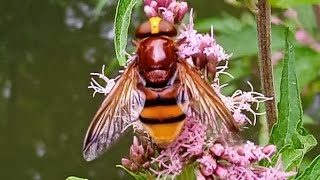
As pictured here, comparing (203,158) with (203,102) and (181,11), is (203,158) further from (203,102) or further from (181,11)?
(181,11)

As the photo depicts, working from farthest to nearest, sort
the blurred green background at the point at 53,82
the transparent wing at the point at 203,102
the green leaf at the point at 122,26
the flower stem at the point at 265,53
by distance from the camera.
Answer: the blurred green background at the point at 53,82 → the flower stem at the point at 265,53 → the green leaf at the point at 122,26 → the transparent wing at the point at 203,102

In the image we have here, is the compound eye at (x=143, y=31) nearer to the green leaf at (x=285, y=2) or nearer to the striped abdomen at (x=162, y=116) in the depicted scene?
the striped abdomen at (x=162, y=116)

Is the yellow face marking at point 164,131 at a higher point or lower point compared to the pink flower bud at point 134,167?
higher

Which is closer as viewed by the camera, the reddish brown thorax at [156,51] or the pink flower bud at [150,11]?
the reddish brown thorax at [156,51]

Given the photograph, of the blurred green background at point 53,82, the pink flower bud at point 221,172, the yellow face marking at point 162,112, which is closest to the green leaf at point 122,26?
the yellow face marking at point 162,112

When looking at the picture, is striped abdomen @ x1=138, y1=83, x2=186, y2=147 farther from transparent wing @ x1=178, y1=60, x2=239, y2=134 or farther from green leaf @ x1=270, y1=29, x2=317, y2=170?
green leaf @ x1=270, y1=29, x2=317, y2=170

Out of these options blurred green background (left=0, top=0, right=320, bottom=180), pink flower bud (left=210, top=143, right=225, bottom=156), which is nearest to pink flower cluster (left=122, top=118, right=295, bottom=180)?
pink flower bud (left=210, top=143, right=225, bottom=156)
